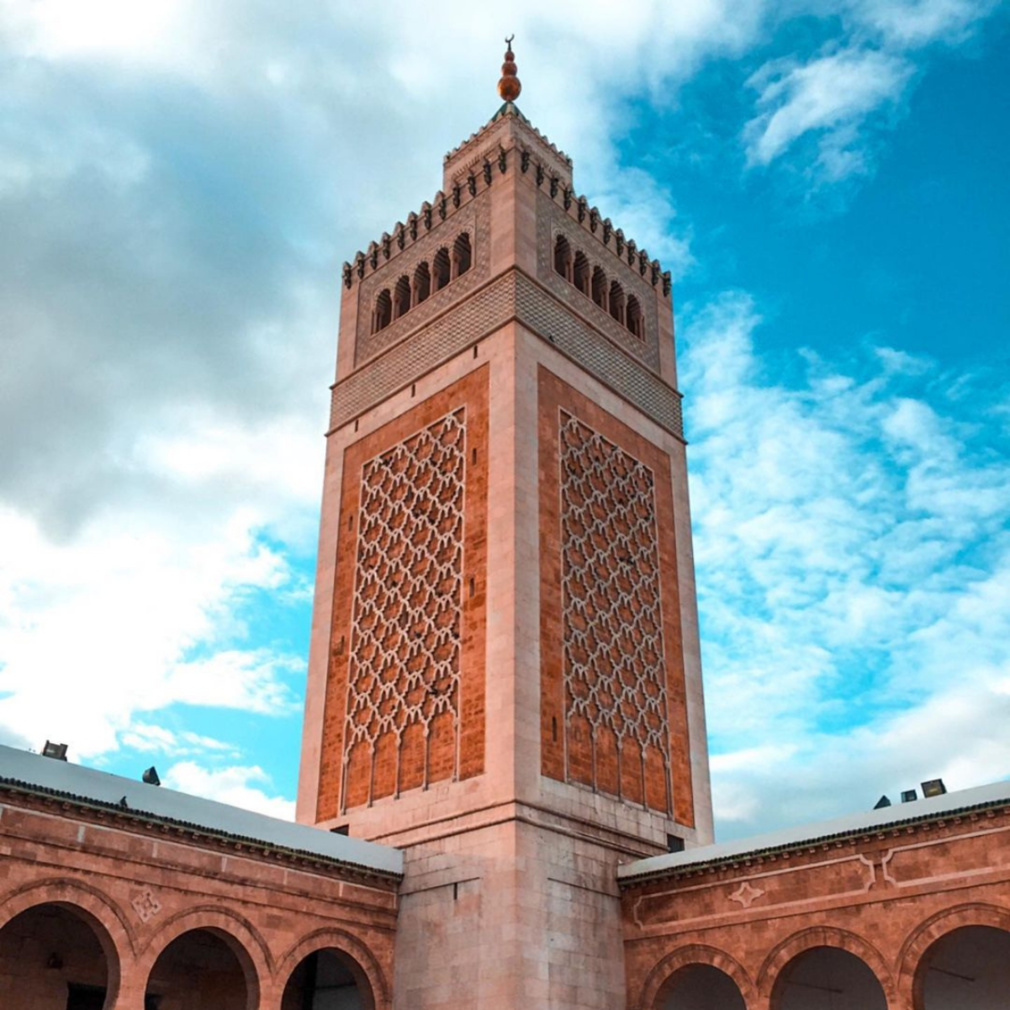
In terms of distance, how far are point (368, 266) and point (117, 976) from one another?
1189 cm

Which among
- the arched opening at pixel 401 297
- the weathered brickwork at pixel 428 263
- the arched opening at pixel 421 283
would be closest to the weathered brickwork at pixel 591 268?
the weathered brickwork at pixel 428 263

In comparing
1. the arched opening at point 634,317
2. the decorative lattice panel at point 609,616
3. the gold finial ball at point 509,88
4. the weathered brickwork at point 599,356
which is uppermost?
the gold finial ball at point 509,88

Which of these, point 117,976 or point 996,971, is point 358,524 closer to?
point 117,976

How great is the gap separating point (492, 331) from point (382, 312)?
3442mm

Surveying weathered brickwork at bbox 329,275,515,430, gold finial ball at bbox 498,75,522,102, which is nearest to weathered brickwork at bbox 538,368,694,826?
weathered brickwork at bbox 329,275,515,430

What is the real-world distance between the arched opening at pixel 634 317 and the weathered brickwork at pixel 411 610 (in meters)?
3.64

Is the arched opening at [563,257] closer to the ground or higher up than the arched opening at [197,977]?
higher up

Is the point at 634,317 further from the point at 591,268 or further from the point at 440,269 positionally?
the point at 440,269

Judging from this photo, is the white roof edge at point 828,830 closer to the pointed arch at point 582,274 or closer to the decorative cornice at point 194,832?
the decorative cornice at point 194,832

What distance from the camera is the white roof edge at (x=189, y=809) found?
10.1 m

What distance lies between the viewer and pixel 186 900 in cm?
1064

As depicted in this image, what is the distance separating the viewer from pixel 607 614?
14.5 metres

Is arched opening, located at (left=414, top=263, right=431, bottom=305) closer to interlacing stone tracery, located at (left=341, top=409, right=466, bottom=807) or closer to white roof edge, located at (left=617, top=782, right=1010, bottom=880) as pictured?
interlacing stone tracery, located at (left=341, top=409, right=466, bottom=807)

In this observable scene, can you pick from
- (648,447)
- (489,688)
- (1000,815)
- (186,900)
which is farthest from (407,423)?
(1000,815)
